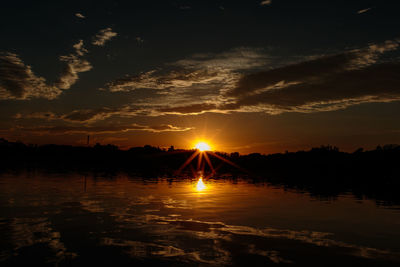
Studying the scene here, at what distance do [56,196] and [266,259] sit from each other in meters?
27.8

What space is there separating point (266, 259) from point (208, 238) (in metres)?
4.60

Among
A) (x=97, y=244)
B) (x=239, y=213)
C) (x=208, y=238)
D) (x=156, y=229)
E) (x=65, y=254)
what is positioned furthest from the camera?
(x=239, y=213)

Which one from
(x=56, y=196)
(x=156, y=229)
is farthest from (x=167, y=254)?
(x=56, y=196)

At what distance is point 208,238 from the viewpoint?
20828mm

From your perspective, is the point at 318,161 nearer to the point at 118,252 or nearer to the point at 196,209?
the point at 196,209

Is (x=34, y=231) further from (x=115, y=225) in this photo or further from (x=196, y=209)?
(x=196, y=209)

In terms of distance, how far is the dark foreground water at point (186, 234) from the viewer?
1681cm

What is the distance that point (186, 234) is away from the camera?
2161cm

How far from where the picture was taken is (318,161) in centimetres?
19112

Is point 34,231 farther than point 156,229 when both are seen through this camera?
No

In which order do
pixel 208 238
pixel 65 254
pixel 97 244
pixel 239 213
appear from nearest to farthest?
pixel 65 254, pixel 97 244, pixel 208 238, pixel 239 213

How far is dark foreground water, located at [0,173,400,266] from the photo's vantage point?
1681 centimetres

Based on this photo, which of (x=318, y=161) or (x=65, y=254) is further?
(x=318, y=161)

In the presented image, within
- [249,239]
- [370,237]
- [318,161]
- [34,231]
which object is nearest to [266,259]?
[249,239]
